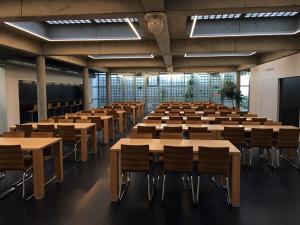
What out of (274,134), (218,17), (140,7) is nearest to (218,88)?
(218,17)

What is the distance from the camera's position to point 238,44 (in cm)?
954

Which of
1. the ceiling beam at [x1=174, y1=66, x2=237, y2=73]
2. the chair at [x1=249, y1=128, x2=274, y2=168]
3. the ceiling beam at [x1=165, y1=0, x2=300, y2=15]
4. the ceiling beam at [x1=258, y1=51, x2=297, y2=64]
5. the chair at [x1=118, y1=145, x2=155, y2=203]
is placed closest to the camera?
the chair at [x1=118, y1=145, x2=155, y2=203]

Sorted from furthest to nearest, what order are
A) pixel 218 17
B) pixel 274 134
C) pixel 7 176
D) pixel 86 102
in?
1. pixel 86 102
2. pixel 218 17
3. pixel 274 134
4. pixel 7 176

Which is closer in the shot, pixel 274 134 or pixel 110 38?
pixel 274 134

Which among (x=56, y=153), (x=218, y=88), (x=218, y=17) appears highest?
(x=218, y=17)

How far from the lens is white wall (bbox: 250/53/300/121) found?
34.1 ft

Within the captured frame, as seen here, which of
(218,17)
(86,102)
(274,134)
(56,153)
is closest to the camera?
(56,153)

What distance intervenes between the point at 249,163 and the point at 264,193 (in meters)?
1.84

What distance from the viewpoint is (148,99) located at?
80.4 ft

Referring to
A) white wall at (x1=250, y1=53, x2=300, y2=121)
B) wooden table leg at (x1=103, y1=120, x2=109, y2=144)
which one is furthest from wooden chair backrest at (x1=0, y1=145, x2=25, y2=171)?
white wall at (x1=250, y1=53, x2=300, y2=121)

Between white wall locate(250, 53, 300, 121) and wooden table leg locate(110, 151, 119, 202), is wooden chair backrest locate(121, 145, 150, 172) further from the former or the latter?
white wall locate(250, 53, 300, 121)

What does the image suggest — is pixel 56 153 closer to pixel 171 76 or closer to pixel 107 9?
Result: pixel 107 9

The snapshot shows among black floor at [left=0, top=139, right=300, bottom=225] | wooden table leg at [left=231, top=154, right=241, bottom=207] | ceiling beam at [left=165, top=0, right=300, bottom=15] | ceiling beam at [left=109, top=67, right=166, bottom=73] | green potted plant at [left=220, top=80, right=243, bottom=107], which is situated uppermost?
ceiling beam at [left=109, top=67, right=166, bottom=73]

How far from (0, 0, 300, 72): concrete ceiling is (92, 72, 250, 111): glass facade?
1063cm
